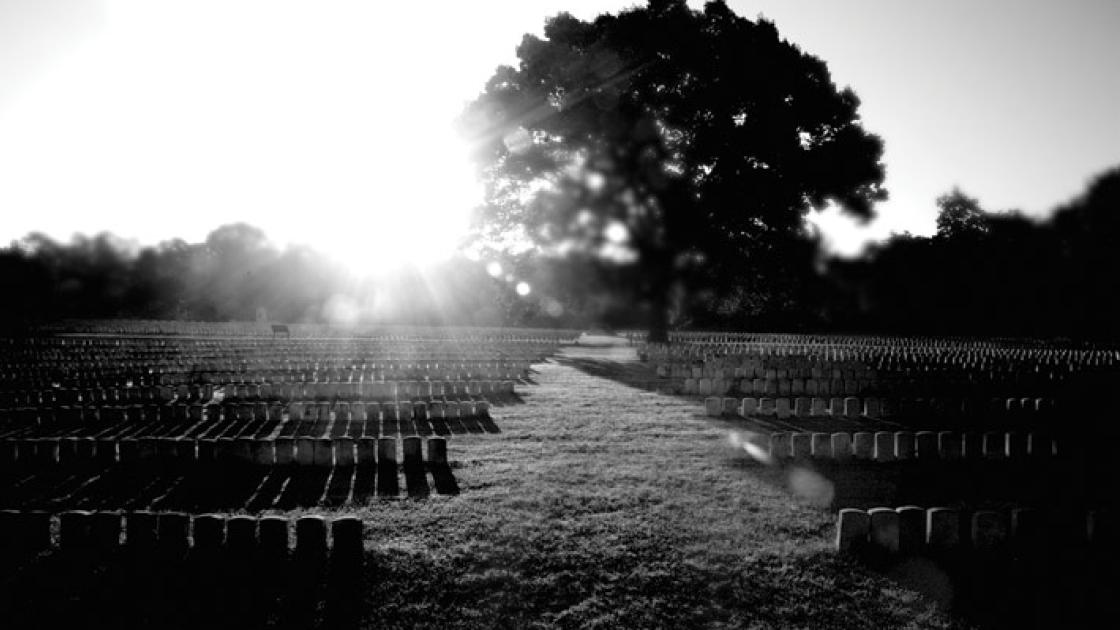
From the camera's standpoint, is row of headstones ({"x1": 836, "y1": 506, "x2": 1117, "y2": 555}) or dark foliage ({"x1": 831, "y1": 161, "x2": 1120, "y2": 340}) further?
dark foliage ({"x1": 831, "y1": 161, "x2": 1120, "y2": 340})

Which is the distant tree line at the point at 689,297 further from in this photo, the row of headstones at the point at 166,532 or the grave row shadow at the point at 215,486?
the row of headstones at the point at 166,532

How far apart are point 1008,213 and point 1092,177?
701 cm

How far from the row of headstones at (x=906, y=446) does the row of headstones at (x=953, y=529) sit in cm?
306

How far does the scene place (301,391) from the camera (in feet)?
44.9

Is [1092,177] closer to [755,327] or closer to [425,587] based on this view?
[755,327]

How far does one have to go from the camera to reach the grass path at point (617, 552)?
433 centimetres

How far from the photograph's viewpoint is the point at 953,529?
5469 mm

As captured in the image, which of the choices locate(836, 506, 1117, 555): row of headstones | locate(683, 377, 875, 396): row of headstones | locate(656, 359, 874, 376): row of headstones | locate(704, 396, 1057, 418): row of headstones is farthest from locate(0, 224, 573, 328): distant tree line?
locate(836, 506, 1117, 555): row of headstones

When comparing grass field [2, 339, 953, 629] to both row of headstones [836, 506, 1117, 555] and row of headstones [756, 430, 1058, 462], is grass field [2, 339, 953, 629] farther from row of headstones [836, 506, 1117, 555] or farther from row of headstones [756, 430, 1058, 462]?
row of headstones [756, 430, 1058, 462]

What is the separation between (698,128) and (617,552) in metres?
20.7

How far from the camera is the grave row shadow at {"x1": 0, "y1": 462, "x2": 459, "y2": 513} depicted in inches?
256

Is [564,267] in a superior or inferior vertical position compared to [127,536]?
superior

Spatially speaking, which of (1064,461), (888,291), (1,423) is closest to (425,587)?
(1064,461)

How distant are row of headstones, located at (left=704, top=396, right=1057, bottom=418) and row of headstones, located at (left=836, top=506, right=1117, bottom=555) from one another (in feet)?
21.6
